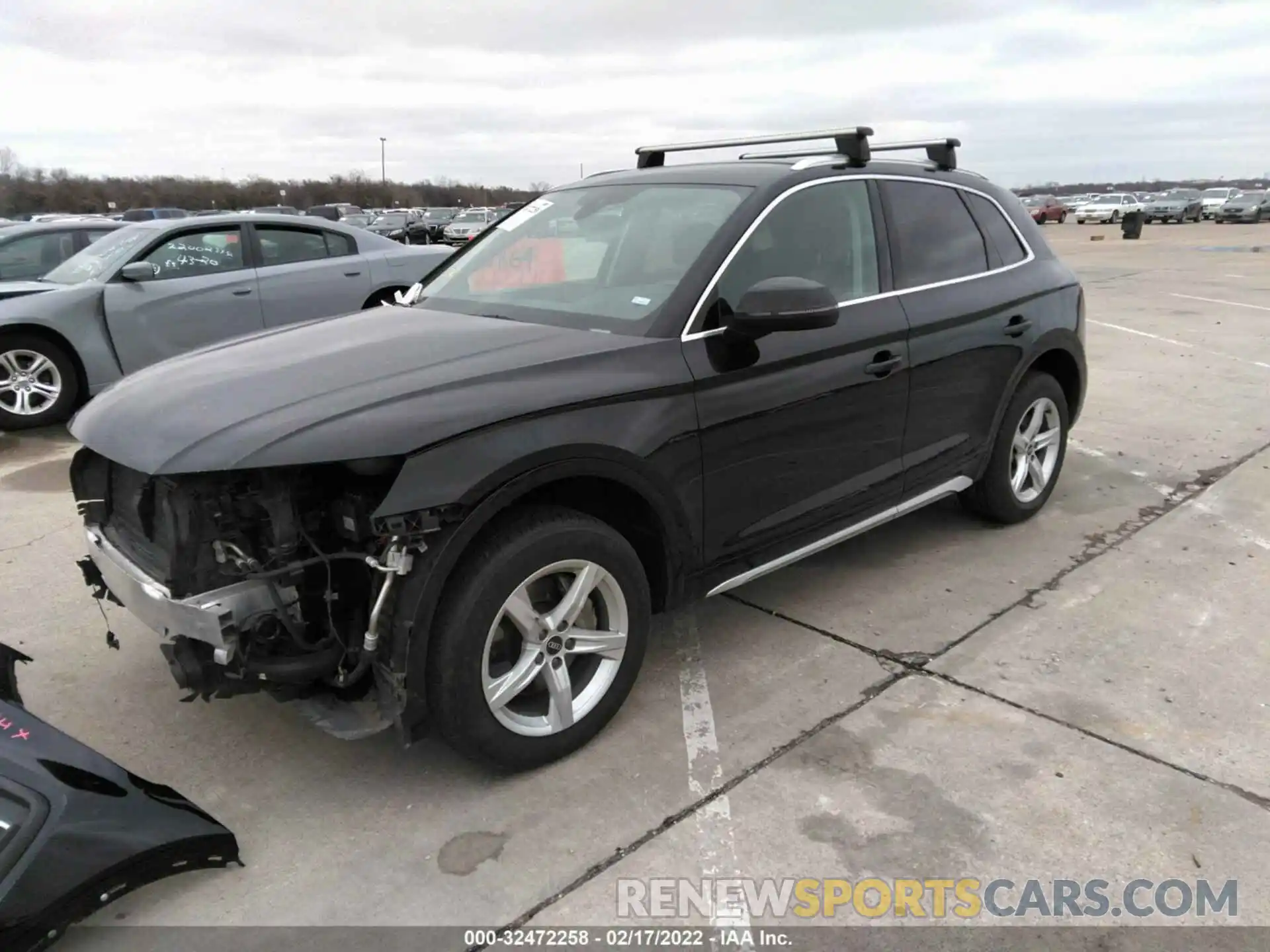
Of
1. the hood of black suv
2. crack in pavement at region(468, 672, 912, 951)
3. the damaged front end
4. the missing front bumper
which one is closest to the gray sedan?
the hood of black suv

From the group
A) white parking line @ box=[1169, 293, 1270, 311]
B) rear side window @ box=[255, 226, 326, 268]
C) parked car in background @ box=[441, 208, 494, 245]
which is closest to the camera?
rear side window @ box=[255, 226, 326, 268]

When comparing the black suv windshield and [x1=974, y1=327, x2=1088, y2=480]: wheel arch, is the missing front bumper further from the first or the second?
[x1=974, y1=327, x2=1088, y2=480]: wheel arch

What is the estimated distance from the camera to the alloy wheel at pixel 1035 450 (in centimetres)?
481

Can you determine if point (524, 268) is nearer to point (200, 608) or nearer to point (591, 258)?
point (591, 258)

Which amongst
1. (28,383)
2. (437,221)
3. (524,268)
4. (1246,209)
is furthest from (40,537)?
(1246,209)

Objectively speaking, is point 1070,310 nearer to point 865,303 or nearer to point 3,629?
point 865,303

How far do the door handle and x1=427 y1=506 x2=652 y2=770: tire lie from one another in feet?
4.39

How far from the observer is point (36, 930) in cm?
212

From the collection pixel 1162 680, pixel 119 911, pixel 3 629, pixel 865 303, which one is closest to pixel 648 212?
pixel 865 303

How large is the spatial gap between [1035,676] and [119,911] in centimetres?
298

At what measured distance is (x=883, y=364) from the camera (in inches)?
Answer: 149

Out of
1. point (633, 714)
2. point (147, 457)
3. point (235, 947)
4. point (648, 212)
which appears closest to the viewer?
point (235, 947)

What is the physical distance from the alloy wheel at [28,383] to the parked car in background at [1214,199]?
49766 mm

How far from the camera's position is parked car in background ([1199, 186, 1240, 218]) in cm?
4469
